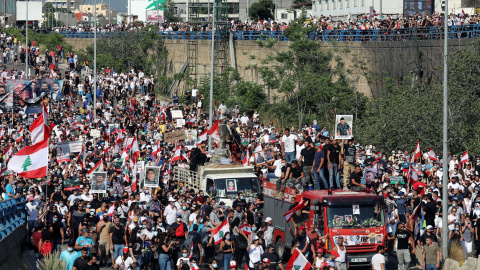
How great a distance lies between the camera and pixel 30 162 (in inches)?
856

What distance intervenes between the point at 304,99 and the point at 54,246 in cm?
2742

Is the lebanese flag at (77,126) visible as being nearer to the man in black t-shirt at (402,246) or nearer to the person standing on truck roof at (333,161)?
the person standing on truck roof at (333,161)

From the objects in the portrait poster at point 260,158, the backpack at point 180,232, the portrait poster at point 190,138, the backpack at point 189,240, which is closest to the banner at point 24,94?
the portrait poster at point 190,138

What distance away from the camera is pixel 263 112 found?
1956 inches

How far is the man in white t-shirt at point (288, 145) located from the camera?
27188 mm

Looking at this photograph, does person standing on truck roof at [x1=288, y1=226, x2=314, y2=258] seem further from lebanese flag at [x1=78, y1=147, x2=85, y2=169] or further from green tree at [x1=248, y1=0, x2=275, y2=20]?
green tree at [x1=248, y1=0, x2=275, y2=20]

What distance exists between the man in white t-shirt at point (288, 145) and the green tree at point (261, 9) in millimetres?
84383

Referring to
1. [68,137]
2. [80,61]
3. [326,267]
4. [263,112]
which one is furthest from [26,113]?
[80,61]

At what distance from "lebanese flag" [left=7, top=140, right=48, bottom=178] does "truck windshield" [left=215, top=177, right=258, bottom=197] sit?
5118mm

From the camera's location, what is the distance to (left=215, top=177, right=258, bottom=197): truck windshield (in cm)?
2489

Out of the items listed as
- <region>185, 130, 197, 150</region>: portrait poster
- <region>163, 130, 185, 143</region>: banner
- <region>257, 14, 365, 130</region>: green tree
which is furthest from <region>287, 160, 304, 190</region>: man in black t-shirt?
<region>257, 14, 365, 130</region>: green tree

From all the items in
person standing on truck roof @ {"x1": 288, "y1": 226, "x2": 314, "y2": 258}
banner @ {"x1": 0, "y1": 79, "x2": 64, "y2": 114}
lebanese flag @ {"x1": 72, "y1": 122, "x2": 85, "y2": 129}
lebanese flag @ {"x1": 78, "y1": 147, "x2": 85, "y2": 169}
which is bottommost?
person standing on truck roof @ {"x1": 288, "y1": 226, "x2": 314, "y2": 258}

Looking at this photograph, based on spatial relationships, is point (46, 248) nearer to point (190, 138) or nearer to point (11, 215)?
point (11, 215)

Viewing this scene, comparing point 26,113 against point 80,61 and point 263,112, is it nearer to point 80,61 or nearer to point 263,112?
point 263,112
